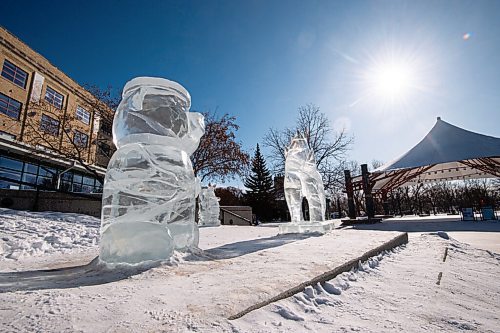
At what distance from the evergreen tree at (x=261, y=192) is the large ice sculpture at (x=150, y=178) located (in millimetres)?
30024

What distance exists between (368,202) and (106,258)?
51.7 ft

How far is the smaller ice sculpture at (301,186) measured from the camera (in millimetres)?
5625

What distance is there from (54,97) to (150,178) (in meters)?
25.7

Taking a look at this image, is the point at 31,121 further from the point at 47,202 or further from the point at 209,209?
the point at 209,209

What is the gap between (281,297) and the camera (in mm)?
1581

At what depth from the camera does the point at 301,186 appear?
5668 millimetres

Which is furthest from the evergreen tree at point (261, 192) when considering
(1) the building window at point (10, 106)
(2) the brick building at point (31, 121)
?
(1) the building window at point (10, 106)

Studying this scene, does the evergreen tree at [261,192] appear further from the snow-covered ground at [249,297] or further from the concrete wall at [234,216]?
the snow-covered ground at [249,297]

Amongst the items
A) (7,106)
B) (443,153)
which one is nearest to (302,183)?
(443,153)

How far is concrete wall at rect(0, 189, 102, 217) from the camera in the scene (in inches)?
337

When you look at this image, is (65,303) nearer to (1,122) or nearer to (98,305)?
(98,305)

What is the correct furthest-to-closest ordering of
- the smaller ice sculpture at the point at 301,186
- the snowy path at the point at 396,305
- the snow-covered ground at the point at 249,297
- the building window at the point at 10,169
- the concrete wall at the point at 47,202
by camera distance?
the building window at the point at 10,169
the concrete wall at the point at 47,202
the smaller ice sculpture at the point at 301,186
the snowy path at the point at 396,305
the snow-covered ground at the point at 249,297

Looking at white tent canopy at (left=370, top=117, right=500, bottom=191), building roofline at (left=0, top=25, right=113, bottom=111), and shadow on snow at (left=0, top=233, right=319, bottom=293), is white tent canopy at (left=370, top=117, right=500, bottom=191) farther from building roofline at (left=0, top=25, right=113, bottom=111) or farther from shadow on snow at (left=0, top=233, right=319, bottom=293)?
building roofline at (left=0, top=25, right=113, bottom=111)

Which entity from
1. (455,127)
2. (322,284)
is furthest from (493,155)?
(322,284)
